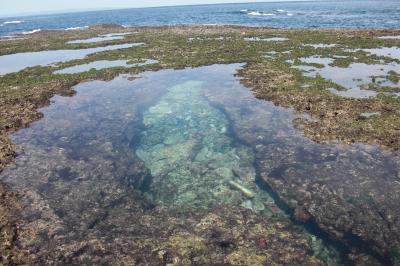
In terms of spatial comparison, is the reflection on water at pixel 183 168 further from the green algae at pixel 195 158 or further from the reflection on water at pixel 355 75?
the reflection on water at pixel 355 75

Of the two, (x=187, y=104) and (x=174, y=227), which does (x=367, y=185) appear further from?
(x=187, y=104)

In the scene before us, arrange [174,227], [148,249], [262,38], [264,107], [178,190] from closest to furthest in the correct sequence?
1. [148,249]
2. [174,227]
3. [178,190]
4. [264,107]
5. [262,38]

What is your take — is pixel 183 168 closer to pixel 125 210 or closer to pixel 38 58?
pixel 125 210

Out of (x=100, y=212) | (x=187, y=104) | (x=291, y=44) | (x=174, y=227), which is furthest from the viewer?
(x=291, y=44)

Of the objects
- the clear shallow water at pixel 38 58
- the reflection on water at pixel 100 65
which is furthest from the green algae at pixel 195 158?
the clear shallow water at pixel 38 58

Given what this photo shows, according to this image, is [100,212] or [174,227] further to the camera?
[100,212]

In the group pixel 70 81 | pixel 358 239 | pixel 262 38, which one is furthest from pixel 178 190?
pixel 262 38
